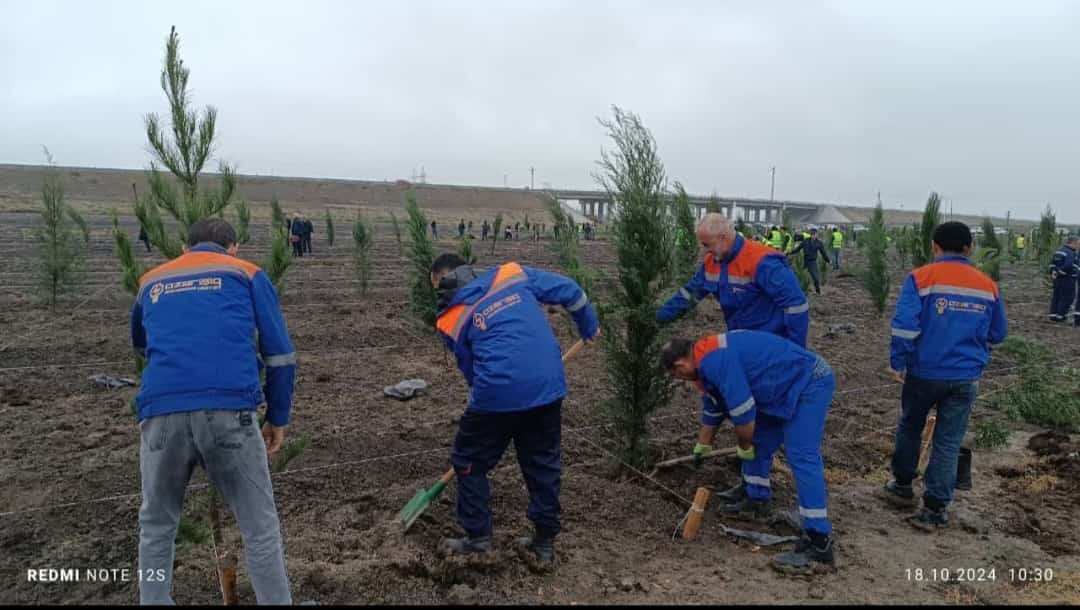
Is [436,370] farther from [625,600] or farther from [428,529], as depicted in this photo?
[625,600]

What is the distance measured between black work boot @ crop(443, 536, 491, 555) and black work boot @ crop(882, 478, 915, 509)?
10.4ft

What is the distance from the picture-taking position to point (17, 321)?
37.2 ft

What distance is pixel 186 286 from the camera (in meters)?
3.06

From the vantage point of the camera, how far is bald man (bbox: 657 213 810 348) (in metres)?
4.60

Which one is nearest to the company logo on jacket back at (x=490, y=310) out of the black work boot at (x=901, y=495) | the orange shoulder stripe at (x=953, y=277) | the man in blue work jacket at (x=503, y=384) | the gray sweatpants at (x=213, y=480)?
the man in blue work jacket at (x=503, y=384)

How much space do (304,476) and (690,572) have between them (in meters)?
3.04

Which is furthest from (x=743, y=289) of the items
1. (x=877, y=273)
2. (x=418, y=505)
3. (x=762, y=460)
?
(x=877, y=273)

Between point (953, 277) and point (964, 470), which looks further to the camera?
point (964, 470)

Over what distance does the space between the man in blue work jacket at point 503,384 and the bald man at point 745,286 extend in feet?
4.27

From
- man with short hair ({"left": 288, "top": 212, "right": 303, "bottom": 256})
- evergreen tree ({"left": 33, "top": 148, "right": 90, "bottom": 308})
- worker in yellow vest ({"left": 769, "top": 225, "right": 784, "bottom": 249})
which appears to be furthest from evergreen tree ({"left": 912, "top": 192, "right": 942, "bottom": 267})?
man with short hair ({"left": 288, "top": 212, "right": 303, "bottom": 256})

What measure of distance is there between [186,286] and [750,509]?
12.7 ft

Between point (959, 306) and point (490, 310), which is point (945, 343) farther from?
point (490, 310)

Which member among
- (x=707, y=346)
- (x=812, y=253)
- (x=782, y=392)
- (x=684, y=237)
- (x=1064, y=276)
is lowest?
(x=782, y=392)

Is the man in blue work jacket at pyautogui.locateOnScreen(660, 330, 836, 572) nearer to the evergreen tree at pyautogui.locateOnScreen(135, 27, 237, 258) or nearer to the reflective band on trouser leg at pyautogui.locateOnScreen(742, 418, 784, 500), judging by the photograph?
the reflective band on trouser leg at pyautogui.locateOnScreen(742, 418, 784, 500)
